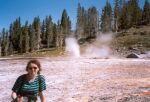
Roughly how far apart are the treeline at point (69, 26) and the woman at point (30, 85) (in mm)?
120666

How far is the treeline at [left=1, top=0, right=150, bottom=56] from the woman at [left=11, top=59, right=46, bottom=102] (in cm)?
12067

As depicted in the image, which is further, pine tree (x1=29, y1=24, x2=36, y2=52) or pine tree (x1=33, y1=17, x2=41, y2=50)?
pine tree (x1=33, y1=17, x2=41, y2=50)

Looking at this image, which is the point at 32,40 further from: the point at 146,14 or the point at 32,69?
the point at 32,69

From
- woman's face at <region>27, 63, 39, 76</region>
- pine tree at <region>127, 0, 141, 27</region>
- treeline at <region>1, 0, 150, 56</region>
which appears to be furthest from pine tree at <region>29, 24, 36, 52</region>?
woman's face at <region>27, 63, 39, 76</region>

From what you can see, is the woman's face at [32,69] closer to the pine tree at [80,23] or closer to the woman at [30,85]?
the woman at [30,85]

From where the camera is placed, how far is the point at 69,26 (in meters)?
154

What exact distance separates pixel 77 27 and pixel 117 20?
2363 cm

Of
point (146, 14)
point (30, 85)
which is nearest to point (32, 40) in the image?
point (146, 14)

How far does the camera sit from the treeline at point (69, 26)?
13625 cm

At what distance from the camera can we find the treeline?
136250 millimetres

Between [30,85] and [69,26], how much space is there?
14646 centimetres

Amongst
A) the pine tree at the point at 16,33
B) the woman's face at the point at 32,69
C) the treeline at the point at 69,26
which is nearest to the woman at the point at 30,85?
the woman's face at the point at 32,69

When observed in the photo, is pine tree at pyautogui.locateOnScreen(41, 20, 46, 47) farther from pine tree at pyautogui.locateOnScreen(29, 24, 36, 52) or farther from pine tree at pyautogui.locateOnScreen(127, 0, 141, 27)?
pine tree at pyautogui.locateOnScreen(127, 0, 141, 27)

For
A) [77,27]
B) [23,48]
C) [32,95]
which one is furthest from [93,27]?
[32,95]
